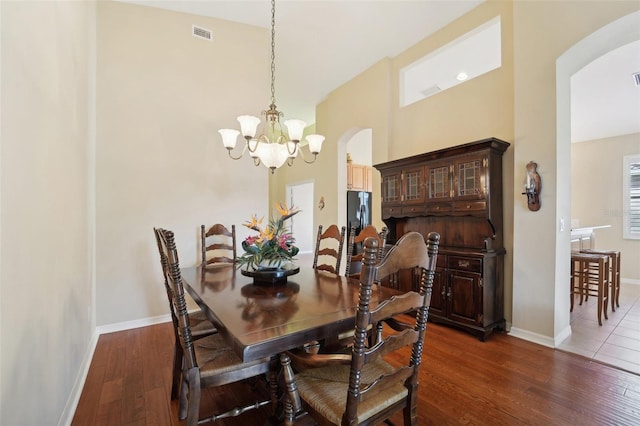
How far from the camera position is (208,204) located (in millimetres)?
3592

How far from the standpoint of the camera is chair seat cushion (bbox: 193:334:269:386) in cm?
137

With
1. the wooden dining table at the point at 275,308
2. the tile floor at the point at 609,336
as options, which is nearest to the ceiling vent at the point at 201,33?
the wooden dining table at the point at 275,308

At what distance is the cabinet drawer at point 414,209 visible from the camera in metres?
3.49

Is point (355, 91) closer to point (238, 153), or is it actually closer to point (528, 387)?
point (238, 153)

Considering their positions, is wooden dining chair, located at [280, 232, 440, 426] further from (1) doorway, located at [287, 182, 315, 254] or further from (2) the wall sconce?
(1) doorway, located at [287, 182, 315, 254]

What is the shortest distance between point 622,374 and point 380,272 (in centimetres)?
257

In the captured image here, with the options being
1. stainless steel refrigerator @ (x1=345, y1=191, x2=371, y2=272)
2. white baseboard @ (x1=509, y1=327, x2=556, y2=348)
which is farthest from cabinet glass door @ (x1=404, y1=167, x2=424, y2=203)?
stainless steel refrigerator @ (x1=345, y1=191, x2=371, y2=272)

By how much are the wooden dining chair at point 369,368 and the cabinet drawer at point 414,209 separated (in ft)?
7.76

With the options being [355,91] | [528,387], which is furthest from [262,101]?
[528,387]

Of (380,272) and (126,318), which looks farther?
(126,318)

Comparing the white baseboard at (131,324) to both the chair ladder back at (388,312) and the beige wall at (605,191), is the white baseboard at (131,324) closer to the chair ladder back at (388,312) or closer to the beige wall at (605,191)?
the chair ladder back at (388,312)

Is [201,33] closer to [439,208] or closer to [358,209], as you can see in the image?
[439,208]

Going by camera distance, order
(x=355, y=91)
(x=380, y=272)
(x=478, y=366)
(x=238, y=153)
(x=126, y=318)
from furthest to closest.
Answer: (x=355, y=91) < (x=238, y=153) < (x=126, y=318) < (x=478, y=366) < (x=380, y=272)

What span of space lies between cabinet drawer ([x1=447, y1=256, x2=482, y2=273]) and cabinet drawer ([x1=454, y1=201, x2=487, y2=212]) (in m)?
0.52
